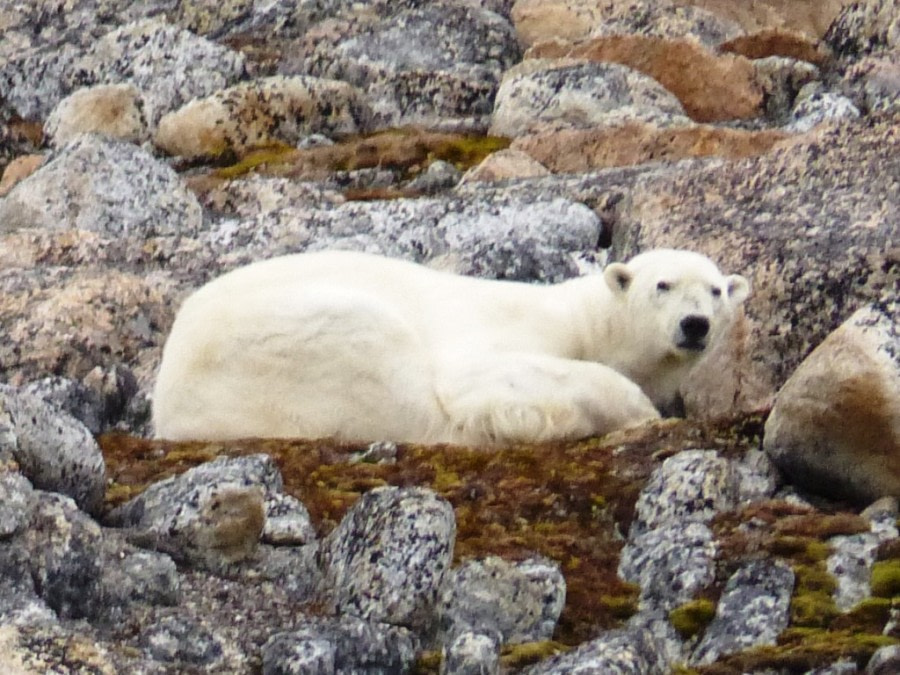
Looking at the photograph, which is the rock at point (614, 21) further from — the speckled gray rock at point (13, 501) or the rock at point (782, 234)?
the speckled gray rock at point (13, 501)

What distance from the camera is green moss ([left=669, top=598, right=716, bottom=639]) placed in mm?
7969

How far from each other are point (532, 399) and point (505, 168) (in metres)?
9.08

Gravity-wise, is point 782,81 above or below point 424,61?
above

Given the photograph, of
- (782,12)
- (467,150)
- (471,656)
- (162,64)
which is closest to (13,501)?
(471,656)

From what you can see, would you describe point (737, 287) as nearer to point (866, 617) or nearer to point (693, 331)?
point (693, 331)

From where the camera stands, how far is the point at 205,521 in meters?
8.49

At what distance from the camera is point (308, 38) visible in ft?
103

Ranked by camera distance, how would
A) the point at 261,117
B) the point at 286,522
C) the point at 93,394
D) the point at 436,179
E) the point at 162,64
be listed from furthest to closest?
the point at 162,64
the point at 261,117
the point at 436,179
the point at 93,394
the point at 286,522

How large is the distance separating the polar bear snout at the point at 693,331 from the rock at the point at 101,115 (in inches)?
573

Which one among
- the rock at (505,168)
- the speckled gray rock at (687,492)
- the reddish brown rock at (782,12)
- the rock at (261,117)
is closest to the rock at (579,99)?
the rock at (261,117)

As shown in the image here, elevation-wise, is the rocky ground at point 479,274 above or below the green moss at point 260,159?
above

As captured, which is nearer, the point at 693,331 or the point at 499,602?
the point at 499,602

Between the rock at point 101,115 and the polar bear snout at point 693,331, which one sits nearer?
the polar bear snout at point 693,331

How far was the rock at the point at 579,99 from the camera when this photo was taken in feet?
79.2
